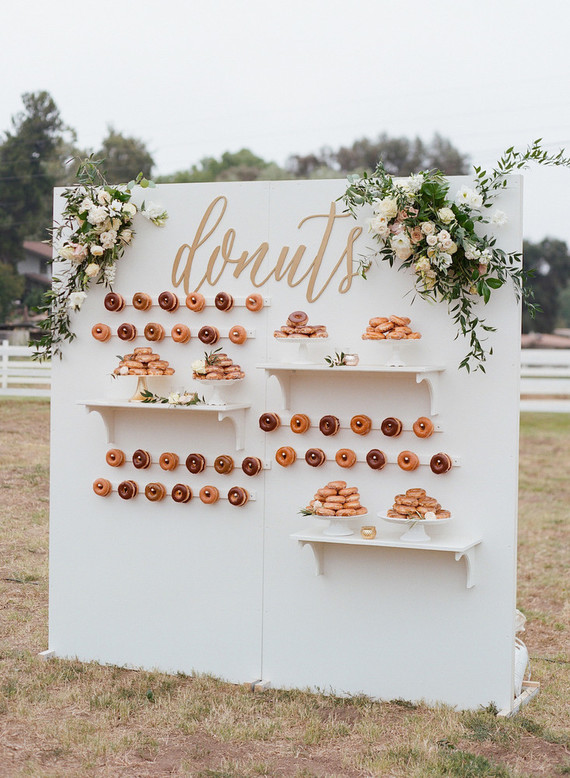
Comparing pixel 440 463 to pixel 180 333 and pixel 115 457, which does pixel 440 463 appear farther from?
pixel 115 457

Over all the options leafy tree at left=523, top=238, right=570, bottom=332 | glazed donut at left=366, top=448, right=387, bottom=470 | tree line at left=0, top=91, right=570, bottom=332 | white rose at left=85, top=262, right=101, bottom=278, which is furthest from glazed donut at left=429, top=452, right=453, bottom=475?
leafy tree at left=523, top=238, right=570, bottom=332

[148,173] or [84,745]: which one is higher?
[148,173]

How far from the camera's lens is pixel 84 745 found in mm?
3914

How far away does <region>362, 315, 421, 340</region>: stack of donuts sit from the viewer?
164 inches

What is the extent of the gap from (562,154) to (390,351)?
108cm

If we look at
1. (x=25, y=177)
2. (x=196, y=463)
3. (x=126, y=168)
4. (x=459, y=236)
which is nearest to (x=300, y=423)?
(x=196, y=463)

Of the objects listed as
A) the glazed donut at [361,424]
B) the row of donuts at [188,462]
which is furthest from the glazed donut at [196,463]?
the glazed donut at [361,424]

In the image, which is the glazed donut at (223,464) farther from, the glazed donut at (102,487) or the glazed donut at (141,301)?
the glazed donut at (141,301)

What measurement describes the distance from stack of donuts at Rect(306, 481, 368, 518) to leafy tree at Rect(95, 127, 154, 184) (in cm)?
1966

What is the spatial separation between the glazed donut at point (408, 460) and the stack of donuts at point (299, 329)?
1.99ft

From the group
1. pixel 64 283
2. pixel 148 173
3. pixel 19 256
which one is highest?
pixel 148 173

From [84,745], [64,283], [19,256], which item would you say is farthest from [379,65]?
[84,745]

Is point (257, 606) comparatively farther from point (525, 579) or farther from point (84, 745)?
point (525, 579)

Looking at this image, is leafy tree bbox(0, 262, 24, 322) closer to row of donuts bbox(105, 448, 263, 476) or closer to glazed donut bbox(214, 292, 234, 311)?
row of donuts bbox(105, 448, 263, 476)
